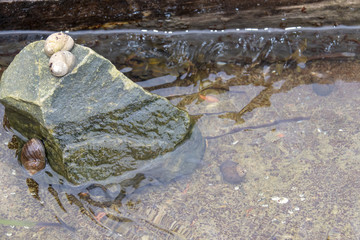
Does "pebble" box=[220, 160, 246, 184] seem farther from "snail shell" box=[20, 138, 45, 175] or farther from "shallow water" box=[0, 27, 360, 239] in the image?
"snail shell" box=[20, 138, 45, 175]

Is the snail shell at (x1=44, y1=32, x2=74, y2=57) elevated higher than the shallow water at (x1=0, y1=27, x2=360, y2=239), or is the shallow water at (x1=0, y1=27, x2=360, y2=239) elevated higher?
the snail shell at (x1=44, y1=32, x2=74, y2=57)

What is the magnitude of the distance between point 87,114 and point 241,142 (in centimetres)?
155

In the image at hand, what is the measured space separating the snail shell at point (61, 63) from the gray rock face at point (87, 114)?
63 millimetres

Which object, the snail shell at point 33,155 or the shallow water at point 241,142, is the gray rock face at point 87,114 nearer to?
the snail shell at point 33,155

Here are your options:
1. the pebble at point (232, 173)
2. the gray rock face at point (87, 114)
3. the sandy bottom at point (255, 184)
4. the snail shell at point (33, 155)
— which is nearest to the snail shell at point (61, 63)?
the gray rock face at point (87, 114)

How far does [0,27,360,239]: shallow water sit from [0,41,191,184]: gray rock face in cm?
34

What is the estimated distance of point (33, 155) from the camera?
131 inches

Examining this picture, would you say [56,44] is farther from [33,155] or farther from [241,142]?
[241,142]

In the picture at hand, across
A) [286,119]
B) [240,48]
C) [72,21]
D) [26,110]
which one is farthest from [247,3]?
[26,110]

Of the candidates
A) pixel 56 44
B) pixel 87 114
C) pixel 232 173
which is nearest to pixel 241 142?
pixel 232 173

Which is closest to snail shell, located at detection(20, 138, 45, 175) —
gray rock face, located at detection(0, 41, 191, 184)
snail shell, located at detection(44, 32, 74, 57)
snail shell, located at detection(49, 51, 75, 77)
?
gray rock face, located at detection(0, 41, 191, 184)

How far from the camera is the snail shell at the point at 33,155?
3.34 meters

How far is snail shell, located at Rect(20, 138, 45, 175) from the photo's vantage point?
3336 mm

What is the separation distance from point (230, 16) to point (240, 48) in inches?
16.6
